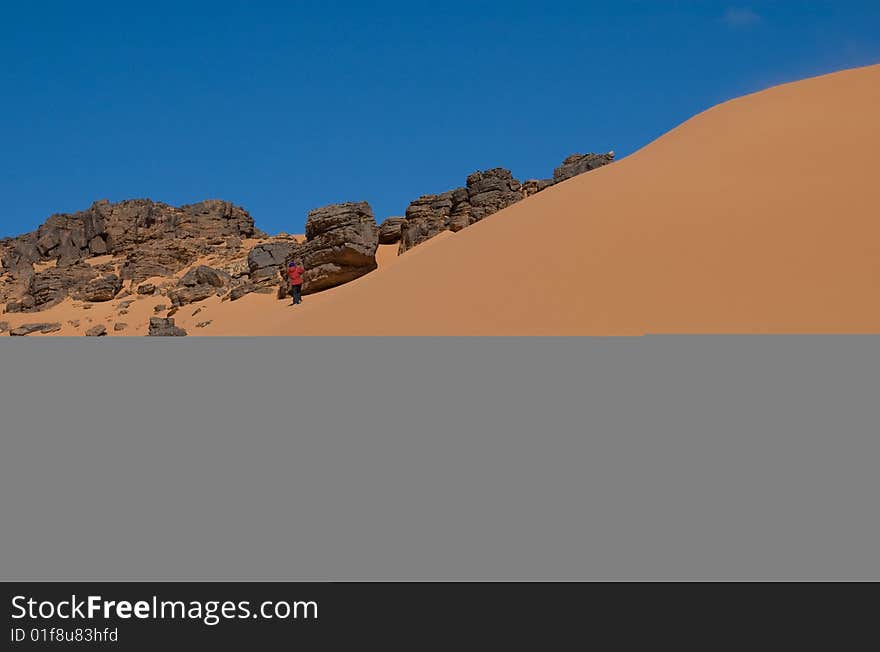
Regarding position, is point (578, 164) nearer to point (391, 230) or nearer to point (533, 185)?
point (533, 185)

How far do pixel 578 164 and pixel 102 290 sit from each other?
739 inches

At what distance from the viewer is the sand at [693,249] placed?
735 cm

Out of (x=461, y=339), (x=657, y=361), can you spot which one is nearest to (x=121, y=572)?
(x=461, y=339)

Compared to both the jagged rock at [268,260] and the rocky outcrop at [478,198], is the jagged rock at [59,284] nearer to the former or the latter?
the jagged rock at [268,260]

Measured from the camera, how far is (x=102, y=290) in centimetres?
3058

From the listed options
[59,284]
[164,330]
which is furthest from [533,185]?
[59,284]

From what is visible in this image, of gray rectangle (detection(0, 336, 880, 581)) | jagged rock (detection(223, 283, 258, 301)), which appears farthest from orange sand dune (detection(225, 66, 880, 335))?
jagged rock (detection(223, 283, 258, 301))

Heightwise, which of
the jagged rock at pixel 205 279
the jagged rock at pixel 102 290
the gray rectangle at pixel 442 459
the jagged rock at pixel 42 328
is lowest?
the gray rectangle at pixel 442 459

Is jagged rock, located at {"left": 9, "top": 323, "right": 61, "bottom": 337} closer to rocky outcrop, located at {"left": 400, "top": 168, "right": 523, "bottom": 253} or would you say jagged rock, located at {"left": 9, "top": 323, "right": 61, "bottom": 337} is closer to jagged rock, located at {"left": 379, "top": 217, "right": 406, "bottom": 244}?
jagged rock, located at {"left": 379, "top": 217, "right": 406, "bottom": 244}

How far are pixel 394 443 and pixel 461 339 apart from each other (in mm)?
899

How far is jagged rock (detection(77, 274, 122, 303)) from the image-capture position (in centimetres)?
3052

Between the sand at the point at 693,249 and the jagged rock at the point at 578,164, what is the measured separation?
1503cm


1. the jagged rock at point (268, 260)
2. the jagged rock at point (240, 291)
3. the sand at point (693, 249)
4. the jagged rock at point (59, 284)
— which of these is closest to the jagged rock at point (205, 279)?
the jagged rock at point (268, 260)
